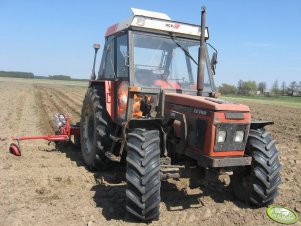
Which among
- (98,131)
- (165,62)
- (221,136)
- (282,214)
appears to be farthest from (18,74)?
(282,214)

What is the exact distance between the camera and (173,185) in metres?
5.63

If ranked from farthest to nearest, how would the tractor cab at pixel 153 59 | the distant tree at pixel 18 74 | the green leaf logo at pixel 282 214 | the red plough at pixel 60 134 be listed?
the distant tree at pixel 18 74, the red plough at pixel 60 134, the tractor cab at pixel 153 59, the green leaf logo at pixel 282 214

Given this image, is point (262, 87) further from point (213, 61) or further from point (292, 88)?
point (213, 61)

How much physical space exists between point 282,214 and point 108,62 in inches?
146

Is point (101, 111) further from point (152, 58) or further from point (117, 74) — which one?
point (152, 58)

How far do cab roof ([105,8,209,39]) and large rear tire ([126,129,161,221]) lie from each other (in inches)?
80.1

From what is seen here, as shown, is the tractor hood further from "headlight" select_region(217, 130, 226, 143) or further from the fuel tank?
"headlight" select_region(217, 130, 226, 143)

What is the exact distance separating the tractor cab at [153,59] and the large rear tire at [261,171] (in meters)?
1.22

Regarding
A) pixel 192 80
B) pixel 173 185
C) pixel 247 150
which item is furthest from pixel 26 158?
pixel 247 150

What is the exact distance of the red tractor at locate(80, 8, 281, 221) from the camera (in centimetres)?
441

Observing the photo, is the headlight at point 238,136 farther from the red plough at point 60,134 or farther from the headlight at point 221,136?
the red plough at point 60,134

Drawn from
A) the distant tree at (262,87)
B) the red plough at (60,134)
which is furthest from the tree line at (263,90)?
the red plough at (60,134)

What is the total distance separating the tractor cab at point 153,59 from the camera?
553 centimetres

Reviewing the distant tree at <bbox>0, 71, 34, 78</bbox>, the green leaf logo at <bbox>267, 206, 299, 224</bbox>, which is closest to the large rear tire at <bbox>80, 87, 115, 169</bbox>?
the green leaf logo at <bbox>267, 206, 299, 224</bbox>
